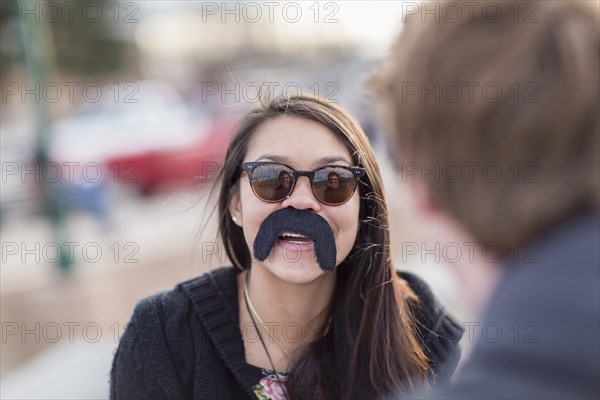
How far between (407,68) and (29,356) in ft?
14.2

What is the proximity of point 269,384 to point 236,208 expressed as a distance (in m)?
0.53

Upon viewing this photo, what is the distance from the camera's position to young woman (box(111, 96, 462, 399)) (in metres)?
2.00

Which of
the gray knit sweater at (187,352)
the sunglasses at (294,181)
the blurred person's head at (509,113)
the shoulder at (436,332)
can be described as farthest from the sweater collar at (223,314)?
the blurred person's head at (509,113)

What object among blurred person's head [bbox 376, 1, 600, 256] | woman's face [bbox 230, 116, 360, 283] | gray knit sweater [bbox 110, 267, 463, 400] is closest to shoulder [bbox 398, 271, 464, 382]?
gray knit sweater [bbox 110, 267, 463, 400]

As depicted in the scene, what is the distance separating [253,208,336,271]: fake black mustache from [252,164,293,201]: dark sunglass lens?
5 centimetres

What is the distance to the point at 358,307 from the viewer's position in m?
2.21

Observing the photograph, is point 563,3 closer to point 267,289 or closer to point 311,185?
point 311,185

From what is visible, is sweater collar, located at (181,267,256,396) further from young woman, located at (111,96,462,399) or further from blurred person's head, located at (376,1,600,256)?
blurred person's head, located at (376,1,600,256)

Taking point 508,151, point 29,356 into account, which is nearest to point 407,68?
point 508,151

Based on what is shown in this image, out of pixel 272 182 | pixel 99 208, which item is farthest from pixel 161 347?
pixel 99 208

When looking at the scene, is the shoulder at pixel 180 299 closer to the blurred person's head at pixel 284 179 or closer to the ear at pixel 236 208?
the ear at pixel 236 208

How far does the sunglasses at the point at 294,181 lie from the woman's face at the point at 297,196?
0.02m

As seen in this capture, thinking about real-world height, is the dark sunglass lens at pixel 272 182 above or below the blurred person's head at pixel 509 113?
below

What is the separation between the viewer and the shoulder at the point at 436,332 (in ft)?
7.16
